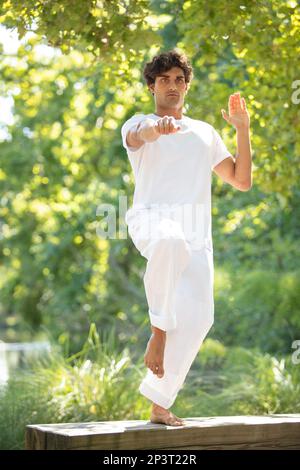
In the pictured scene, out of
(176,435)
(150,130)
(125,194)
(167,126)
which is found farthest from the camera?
(125,194)

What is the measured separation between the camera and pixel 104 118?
12773mm

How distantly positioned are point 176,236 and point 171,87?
704 millimetres

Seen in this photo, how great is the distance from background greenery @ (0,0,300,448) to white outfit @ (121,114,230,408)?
157cm

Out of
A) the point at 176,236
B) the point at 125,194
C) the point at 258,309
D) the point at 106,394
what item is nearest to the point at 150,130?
the point at 176,236

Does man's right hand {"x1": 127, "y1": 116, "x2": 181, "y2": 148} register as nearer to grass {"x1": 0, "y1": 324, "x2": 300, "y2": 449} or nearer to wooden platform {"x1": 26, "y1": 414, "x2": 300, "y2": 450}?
wooden platform {"x1": 26, "y1": 414, "x2": 300, "y2": 450}

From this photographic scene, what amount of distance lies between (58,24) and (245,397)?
3366 mm

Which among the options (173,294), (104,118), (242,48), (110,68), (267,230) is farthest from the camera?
(104,118)

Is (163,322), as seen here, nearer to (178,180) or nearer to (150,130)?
(178,180)

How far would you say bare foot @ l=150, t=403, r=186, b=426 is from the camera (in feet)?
12.8

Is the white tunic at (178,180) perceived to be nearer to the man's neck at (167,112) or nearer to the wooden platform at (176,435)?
the man's neck at (167,112)

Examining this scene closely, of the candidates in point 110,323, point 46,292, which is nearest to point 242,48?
point 110,323

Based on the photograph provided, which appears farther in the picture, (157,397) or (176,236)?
(157,397)

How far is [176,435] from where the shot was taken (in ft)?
12.4

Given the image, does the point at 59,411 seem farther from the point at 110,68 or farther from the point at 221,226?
the point at 221,226
